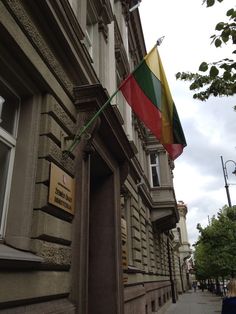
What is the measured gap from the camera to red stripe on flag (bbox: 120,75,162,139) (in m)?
6.61

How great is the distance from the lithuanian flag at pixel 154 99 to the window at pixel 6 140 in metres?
2.39

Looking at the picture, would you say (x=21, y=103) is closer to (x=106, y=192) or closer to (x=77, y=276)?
(x=77, y=276)

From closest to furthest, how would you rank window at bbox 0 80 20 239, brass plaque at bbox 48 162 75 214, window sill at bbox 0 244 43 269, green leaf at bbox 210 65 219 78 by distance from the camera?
window sill at bbox 0 244 43 269
window at bbox 0 80 20 239
brass plaque at bbox 48 162 75 214
green leaf at bbox 210 65 219 78

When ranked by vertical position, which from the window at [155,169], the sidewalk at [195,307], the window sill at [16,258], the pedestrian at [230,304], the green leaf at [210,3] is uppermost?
the window at [155,169]

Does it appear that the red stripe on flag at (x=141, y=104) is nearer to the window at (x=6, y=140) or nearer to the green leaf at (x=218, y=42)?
the green leaf at (x=218, y=42)

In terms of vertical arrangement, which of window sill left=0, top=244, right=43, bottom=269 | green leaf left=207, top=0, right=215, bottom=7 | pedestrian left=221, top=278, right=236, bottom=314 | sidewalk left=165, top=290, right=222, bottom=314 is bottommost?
sidewalk left=165, top=290, right=222, bottom=314

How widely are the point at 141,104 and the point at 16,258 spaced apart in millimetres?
4043

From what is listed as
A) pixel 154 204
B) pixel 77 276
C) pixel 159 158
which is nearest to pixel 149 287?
pixel 154 204

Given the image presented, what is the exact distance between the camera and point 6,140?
14.6 ft

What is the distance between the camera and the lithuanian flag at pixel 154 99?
261 inches

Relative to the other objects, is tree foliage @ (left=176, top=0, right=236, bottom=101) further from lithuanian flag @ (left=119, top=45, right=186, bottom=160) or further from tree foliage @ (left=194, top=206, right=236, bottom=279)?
tree foliage @ (left=194, top=206, right=236, bottom=279)

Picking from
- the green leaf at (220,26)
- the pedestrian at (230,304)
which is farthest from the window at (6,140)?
the green leaf at (220,26)

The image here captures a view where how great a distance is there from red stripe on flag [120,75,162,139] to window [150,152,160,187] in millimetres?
15552

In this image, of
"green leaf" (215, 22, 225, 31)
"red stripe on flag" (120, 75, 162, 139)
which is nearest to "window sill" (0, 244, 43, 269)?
"red stripe on flag" (120, 75, 162, 139)
